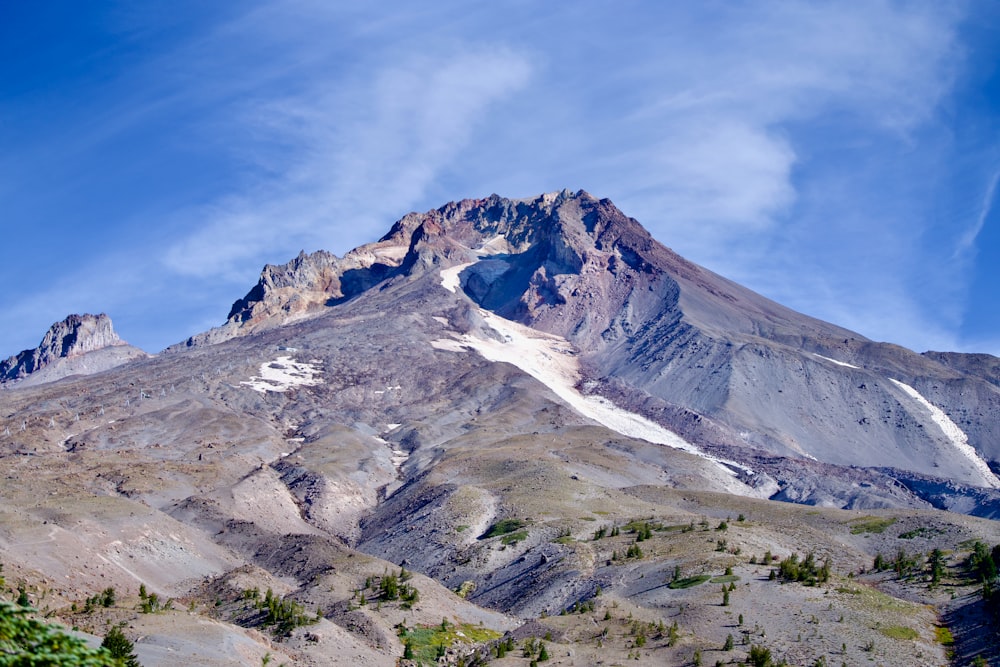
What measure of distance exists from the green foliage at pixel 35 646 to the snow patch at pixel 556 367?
97.5 metres

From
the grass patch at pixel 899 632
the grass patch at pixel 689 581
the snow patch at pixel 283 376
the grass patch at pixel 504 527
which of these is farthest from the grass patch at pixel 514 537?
the snow patch at pixel 283 376

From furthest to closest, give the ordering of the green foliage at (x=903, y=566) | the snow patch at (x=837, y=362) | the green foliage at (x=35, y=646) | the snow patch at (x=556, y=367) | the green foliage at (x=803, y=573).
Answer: the snow patch at (x=837, y=362)
the snow patch at (x=556, y=367)
the green foliage at (x=903, y=566)
the green foliage at (x=803, y=573)
the green foliage at (x=35, y=646)

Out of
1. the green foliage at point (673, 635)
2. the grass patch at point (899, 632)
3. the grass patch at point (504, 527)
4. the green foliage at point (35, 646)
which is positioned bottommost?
the green foliage at point (35, 646)

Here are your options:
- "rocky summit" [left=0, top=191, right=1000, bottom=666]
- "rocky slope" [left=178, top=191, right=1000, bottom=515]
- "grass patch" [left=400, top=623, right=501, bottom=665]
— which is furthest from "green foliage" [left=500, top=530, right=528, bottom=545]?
"rocky slope" [left=178, top=191, right=1000, bottom=515]

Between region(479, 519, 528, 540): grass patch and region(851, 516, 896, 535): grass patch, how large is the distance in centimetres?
2167

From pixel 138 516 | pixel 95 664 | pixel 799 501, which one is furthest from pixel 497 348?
pixel 95 664

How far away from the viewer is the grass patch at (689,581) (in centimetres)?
4441

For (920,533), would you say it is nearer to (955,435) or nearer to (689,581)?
(689,581)

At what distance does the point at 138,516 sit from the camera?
57719 millimetres

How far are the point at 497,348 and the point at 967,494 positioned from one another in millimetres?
80431

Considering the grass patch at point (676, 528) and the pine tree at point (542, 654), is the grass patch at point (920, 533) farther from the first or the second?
the pine tree at point (542, 654)

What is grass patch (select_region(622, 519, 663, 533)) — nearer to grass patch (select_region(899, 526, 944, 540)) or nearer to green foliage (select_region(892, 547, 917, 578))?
green foliage (select_region(892, 547, 917, 578))

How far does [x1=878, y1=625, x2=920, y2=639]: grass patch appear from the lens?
120ft

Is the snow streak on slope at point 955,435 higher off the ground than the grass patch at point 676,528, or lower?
higher
